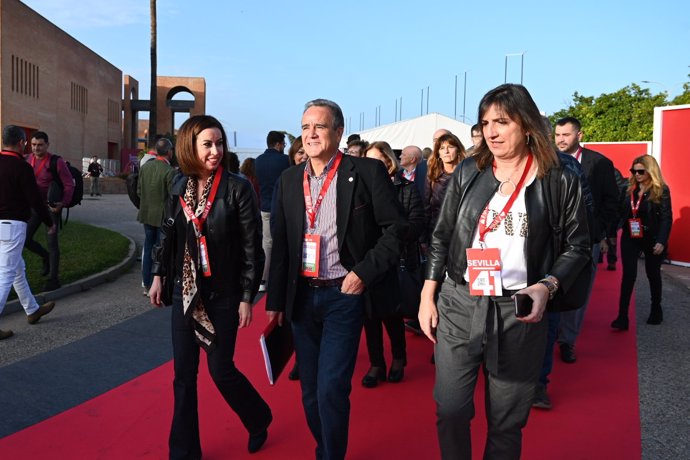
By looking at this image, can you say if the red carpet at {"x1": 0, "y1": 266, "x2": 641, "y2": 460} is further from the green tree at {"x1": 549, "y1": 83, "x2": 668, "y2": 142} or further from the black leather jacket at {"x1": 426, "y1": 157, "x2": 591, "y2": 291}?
the green tree at {"x1": 549, "y1": 83, "x2": 668, "y2": 142}

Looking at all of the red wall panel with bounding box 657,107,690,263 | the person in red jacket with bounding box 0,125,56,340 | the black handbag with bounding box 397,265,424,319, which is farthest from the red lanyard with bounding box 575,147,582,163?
the red wall panel with bounding box 657,107,690,263

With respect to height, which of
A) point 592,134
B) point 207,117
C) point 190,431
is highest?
point 592,134

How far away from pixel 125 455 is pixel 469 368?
2186 mm

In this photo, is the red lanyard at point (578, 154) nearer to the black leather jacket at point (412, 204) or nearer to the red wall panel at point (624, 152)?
the black leather jacket at point (412, 204)

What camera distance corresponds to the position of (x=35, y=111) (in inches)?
1447

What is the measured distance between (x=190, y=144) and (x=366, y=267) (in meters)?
1.17

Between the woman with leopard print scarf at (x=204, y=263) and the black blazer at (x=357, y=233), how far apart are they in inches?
8.5

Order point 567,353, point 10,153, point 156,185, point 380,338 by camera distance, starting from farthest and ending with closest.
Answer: point 156,185, point 10,153, point 567,353, point 380,338

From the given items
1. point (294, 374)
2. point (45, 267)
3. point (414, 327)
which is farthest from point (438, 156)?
point (45, 267)

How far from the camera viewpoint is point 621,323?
6762 mm

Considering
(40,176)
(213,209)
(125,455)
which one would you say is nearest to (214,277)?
(213,209)

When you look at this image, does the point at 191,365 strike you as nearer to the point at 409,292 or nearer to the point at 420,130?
the point at 409,292

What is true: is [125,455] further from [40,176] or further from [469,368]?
[40,176]

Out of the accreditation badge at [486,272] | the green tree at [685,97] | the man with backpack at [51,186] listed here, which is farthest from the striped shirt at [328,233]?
the green tree at [685,97]
